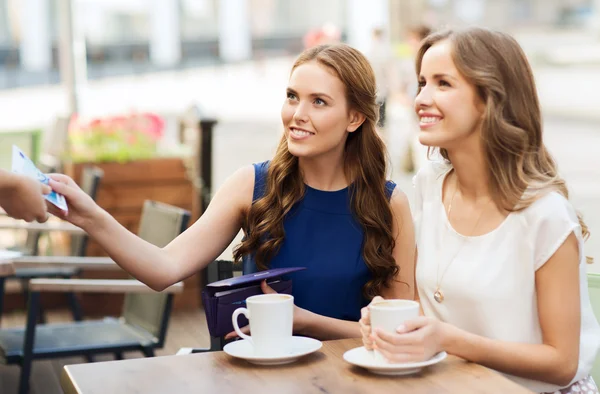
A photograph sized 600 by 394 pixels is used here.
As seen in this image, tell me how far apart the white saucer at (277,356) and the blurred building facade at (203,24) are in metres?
5.61

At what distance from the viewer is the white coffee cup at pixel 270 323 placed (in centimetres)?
164

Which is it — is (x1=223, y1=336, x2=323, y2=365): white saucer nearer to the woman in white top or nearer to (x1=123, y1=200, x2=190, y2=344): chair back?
the woman in white top

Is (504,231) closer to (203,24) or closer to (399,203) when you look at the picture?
(399,203)

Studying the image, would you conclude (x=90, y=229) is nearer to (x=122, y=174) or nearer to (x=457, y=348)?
(x=457, y=348)

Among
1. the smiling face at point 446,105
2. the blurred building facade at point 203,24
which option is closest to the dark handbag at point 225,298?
the smiling face at point 446,105

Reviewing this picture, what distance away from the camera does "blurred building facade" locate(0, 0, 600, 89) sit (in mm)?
11344

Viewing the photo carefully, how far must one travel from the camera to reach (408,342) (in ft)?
5.20

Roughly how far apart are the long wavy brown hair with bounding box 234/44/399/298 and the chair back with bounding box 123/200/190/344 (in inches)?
31.2

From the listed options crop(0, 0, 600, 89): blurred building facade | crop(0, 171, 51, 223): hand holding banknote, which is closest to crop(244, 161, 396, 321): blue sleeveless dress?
crop(0, 171, 51, 223): hand holding banknote

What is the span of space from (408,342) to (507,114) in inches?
21.7

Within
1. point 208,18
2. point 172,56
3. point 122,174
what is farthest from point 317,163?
point 172,56

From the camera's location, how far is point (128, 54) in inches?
622

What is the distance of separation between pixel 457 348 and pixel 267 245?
1.98 ft

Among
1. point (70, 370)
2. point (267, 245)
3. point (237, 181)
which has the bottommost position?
point (70, 370)
